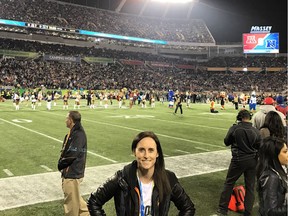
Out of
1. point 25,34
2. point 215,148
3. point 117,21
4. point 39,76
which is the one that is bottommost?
point 215,148

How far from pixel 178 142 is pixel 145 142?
999cm

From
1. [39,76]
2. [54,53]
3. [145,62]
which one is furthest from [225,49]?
[39,76]

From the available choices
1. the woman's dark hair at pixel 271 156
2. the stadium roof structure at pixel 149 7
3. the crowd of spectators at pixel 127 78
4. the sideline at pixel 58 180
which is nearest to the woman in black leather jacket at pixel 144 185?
the woman's dark hair at pixel 271 156

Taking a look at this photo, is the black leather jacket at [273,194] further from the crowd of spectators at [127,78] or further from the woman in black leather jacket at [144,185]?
the crowd of spectators at [127,78]

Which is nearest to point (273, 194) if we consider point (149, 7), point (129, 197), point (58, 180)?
point (129, 197)

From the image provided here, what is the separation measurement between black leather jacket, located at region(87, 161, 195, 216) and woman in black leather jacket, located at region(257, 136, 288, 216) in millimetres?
684

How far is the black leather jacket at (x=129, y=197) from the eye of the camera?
2551mm

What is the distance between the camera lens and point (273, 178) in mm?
2832

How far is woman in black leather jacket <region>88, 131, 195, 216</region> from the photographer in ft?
8.37

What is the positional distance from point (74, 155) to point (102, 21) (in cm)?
6208

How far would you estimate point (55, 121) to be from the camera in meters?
18.0

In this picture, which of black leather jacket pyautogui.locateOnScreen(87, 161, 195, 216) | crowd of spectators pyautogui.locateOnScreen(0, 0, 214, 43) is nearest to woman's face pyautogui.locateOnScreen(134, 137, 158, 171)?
black leather jacket pyautogui.locateOnScreen(87, 161, 195, 216)

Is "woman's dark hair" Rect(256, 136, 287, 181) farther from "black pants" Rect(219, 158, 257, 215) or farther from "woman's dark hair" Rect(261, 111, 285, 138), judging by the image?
"black pants" Rect(219, 158, 257, 215)

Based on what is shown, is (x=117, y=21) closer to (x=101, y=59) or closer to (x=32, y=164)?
(x=101, y=59)
